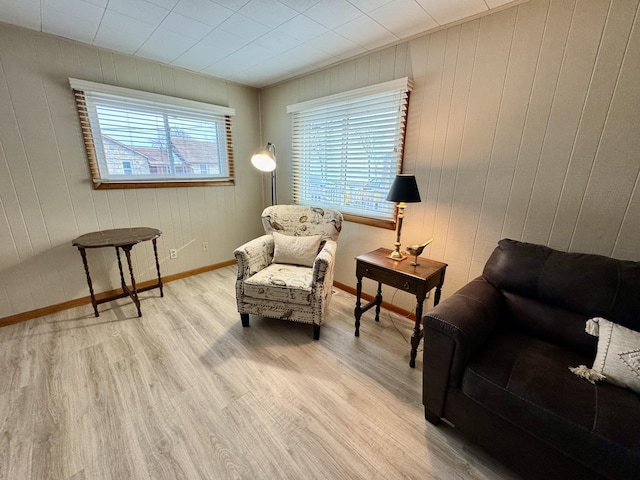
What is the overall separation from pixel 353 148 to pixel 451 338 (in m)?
1.88

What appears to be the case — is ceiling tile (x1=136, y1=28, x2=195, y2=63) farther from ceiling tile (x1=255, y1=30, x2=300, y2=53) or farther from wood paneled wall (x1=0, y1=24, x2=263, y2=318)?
ceiling tile (x1=255, y1=30, x2=300, y2=53)

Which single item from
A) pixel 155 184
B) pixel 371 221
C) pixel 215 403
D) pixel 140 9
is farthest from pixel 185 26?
pixel 215 403

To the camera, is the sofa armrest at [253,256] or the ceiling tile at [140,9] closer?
the ceiling tile at [140,9]

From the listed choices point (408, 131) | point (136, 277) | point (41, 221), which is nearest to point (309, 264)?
point (408, 131)

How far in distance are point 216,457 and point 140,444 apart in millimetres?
392

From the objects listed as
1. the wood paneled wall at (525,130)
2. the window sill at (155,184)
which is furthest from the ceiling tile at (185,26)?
the window sill at (155,184)

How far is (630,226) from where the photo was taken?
1370 millimetres

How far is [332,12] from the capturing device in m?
1.67

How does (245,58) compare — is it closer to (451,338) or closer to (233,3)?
(233,3)

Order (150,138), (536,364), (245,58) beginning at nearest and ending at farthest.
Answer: (536,364) < (245,58) < (150,138)

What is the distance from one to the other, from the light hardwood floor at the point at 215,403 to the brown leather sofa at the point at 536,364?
10.1 inches

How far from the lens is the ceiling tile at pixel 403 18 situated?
1.59 metres

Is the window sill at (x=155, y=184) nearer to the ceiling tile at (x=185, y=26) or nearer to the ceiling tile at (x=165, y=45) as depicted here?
the ceiling tile at (x=165, y=45)

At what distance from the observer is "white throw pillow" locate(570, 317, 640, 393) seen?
1.00 m
